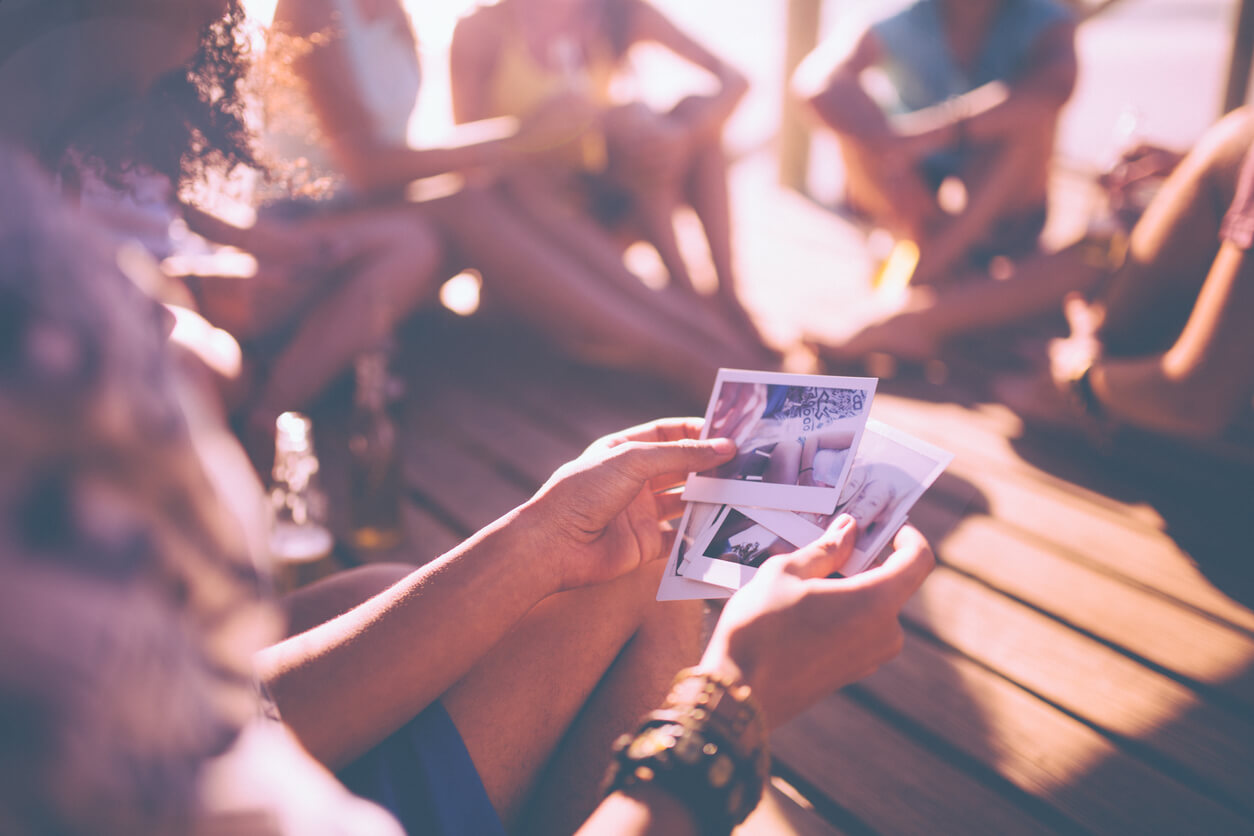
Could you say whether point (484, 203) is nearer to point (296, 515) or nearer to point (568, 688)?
point (296, 515)

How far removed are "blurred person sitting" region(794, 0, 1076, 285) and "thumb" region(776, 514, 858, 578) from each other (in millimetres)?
2028

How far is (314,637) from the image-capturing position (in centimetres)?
75

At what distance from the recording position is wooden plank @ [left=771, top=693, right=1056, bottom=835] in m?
1.02

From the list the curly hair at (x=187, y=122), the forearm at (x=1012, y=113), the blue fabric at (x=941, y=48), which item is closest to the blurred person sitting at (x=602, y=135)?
the blue fabric at (x=941, y=48)

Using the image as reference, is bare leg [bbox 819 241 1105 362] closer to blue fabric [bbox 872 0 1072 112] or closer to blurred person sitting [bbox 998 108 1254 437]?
blurred person sitting [bbox 998 108 1254 437]

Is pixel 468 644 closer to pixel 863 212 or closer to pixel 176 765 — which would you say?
pixel 176 765

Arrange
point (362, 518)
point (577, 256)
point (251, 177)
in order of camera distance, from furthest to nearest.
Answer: point (577, 256), point (362, 518), point (251, 177)

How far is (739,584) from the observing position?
32.6 inches

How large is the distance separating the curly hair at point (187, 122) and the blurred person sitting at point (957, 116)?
2.11 m

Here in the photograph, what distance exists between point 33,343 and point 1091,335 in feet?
7.06

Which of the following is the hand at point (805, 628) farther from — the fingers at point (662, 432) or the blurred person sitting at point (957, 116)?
the blurred person sitting at point (957, 116)

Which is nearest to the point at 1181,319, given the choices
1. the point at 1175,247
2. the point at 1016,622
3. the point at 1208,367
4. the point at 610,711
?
the point at 1175,247

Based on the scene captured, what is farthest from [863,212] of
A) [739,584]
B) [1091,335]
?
[739,584]

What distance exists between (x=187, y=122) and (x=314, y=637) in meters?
0.82
